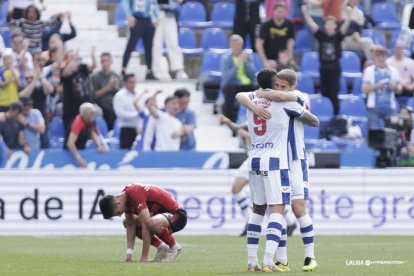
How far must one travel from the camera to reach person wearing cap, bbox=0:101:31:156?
23.5 m

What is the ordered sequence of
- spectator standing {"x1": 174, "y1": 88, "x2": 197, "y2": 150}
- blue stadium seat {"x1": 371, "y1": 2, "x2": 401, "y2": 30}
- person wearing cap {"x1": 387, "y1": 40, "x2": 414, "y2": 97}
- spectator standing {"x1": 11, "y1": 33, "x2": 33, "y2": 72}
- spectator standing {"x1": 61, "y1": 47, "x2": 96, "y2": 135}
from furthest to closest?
1. blue stadium seat {"x1": 371, "y1": 2, "x2": 401, "y2": 30}
2. person wearing cap {"x1": 387, "y1": 40, "x2": 414, "y2": 97}
3. spectator standing {"x1": 11, "y1": 33, "x2": 33, "y2": 72}
4. spectator standing {"x1": 61, "y1": 47, "x2": 96, "y2": 135}
5. spectator standing {"x1": 174, "y1": 88, "x2": 197, "y2": 150}

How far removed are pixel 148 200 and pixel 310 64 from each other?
12548mm

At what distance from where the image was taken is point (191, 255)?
1744cm

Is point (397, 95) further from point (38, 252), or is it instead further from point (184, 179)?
point (38, 252)

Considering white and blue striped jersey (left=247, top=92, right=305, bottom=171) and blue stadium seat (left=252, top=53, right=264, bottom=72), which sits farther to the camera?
blue stadium seat (left=252, top=53, right=264, bottom=72)

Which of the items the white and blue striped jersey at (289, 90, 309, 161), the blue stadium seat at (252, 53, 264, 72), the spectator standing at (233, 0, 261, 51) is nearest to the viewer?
the white and blue striped jersey at (289, 90, 309, 161)

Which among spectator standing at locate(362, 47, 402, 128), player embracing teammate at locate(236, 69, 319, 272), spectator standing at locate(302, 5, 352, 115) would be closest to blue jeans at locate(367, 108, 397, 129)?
spectator standing at locate(362, 47, 402, 128)

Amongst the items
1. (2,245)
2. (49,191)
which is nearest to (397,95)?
(49,191)

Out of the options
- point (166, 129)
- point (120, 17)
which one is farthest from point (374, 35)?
point (166, 129)

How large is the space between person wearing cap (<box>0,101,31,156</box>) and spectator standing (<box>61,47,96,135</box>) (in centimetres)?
119

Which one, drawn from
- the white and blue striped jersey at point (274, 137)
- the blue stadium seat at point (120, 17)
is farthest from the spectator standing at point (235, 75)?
the white and blue striped jersey at point (274, 137)

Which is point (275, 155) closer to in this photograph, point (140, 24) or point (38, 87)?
point (38, 87)

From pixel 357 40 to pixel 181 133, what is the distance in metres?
6.17

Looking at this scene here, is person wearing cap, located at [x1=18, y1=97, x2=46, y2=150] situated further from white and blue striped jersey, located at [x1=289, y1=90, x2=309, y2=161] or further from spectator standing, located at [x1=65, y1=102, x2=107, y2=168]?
white and blue striped jersey, located at [x1=289, y1=90, x2=309, y2=161]
